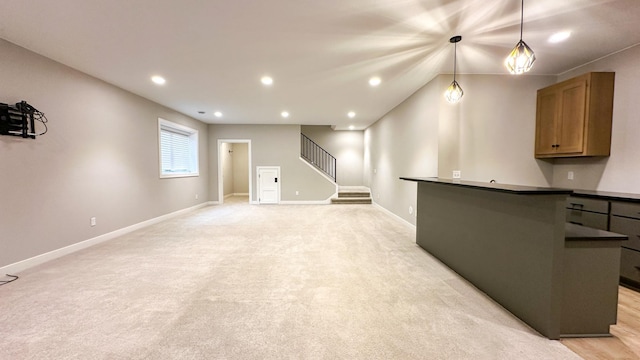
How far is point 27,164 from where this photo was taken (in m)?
2.96

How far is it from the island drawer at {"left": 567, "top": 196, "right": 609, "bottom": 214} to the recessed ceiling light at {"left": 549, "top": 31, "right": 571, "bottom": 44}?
1.99 metres

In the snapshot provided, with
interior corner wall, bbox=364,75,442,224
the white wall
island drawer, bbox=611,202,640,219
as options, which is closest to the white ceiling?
interior corner wall, bbox=364,75,442,224

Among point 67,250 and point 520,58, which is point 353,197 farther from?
point 67,250

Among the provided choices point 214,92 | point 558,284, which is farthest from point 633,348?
point 214,92

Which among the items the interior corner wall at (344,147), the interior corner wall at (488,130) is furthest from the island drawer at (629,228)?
the interior corner wall at (344,147)

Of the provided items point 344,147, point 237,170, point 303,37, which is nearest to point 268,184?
point 237,170

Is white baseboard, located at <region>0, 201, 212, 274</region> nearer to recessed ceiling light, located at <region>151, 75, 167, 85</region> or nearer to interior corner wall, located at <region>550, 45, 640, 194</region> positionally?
recessed ceiling light, located at <region>151, 75, 167, 85</region>

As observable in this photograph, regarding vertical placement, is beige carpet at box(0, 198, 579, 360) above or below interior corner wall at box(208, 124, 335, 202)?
below

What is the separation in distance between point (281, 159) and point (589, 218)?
7086 mm

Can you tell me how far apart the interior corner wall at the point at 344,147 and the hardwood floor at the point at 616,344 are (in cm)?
822

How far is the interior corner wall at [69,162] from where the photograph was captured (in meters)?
2.82

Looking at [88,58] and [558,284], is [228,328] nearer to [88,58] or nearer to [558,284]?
[558,284]

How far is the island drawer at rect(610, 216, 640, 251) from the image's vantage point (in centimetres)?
242

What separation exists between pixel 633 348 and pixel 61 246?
616cm
